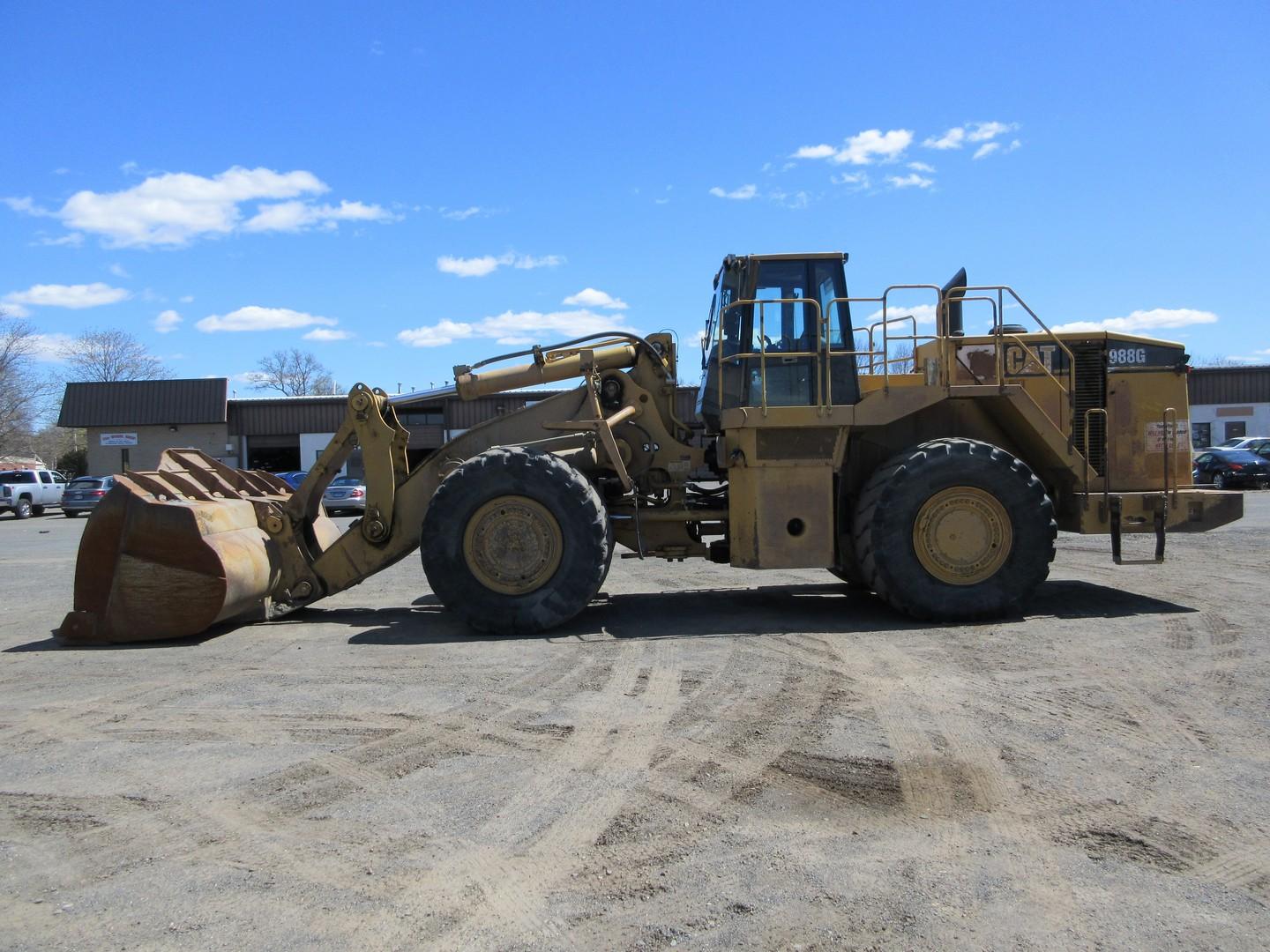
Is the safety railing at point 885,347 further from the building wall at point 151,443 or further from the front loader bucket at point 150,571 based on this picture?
the building wall at point 151,443

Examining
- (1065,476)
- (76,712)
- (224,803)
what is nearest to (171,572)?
(76,712)

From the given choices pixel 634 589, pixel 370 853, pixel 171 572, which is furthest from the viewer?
pixel 634 589

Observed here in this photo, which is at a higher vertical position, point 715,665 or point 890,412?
point 890,412

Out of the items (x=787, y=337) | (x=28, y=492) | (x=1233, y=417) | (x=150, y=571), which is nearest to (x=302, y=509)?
(x=150, y=571)

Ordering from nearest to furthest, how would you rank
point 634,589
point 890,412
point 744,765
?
point 744,765
point 890,412
point 634,589

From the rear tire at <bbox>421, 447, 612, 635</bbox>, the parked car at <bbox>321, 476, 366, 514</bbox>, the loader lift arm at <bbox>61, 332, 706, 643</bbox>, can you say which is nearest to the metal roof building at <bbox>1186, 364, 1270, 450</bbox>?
the parked car at <bbox>321, 476, 366, 514</bbox>

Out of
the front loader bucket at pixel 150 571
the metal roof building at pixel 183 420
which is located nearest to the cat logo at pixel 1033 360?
the front loader bucket at pixel 150 571

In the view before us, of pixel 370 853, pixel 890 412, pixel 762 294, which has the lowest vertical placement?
pixel 370 853

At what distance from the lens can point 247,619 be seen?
9.13 meters

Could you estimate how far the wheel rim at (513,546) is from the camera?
27.7 feet

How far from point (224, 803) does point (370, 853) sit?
40.2 inches

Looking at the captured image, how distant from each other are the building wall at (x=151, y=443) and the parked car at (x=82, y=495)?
367 inches

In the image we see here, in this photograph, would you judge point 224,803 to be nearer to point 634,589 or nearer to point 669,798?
point 669,798

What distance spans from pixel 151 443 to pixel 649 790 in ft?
146
